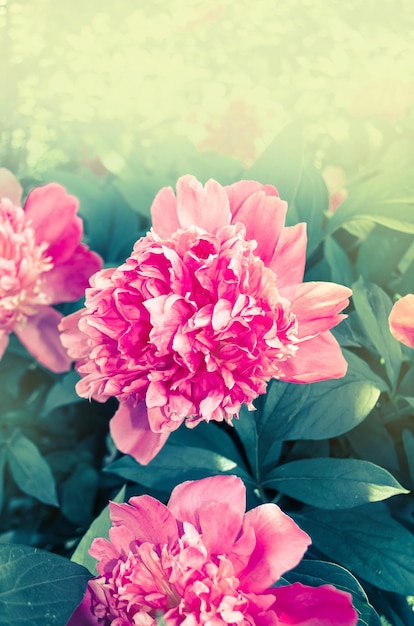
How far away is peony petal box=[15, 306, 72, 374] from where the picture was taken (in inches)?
19.0

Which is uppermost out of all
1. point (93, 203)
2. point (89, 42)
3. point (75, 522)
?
point (89, 42)

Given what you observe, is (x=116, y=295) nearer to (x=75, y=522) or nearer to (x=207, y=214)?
(x=207, y=214)

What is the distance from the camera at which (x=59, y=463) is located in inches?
20.0

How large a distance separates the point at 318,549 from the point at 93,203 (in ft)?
1.04

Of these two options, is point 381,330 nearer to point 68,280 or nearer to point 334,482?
point 334,482

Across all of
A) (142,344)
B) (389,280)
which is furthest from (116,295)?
(389,280)

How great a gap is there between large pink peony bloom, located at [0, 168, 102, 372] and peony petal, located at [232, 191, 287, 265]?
0.48ft

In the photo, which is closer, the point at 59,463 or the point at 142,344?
the point at 142,344

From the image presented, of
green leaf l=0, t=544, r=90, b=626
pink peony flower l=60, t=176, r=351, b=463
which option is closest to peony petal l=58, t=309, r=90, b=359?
pink peony flower l=60, t=176, r=351, b=463

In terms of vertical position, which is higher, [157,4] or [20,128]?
[157,4]

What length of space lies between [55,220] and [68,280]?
1.8 inches

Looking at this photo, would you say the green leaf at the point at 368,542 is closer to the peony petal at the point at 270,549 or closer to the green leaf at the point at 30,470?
the peony petal at the point at 270,549

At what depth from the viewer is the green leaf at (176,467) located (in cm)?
41

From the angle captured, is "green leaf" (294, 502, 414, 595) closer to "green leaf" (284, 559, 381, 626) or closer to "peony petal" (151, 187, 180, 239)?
"green leaf" (284, 559, 381, 626)
